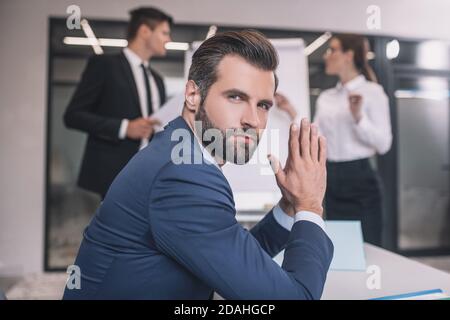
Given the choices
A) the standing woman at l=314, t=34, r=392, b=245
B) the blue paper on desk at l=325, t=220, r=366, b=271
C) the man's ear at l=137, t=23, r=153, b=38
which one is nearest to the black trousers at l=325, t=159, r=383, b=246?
the standing woman at l=314, t=34, r=392, b=245

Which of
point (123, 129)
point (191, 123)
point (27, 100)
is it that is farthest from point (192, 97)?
point (27, 100)

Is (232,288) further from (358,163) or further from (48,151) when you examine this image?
(48,151)

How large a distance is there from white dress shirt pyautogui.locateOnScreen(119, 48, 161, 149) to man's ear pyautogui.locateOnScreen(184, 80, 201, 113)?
364 millimetres

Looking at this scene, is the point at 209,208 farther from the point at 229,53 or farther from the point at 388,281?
the point at 388,281

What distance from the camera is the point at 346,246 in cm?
71

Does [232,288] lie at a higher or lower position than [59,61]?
lower

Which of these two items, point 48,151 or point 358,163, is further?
point 48,151

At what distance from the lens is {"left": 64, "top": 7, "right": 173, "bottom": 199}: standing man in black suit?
2.84 feet

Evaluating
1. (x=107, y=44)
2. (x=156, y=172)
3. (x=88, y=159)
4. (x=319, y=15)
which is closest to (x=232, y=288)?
(x=156, y=172)

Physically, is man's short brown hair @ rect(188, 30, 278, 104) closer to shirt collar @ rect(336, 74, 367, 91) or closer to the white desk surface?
the white desk surface

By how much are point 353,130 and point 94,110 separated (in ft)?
2.14

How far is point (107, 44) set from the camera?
1405 millimetres

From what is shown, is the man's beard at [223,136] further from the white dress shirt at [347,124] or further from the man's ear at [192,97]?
the white dress shirt at [347,124]
